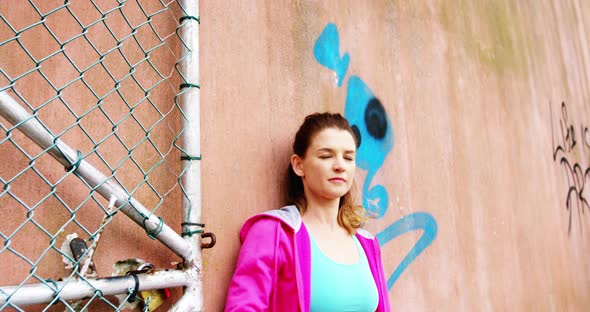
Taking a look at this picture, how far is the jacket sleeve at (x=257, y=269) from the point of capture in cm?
161

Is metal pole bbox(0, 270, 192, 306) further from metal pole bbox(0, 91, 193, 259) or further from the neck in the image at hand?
the neck

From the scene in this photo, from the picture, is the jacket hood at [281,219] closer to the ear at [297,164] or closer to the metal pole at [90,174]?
the ear at [297,164]

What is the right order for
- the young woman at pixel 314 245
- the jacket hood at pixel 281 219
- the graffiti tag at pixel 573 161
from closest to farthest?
the young woman at pixel 314 245, the jacket hood at pixel 281 219, the graffiti tag at pixel 573 161

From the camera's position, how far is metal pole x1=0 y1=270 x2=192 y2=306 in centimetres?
118

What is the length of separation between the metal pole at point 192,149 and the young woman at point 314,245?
0.15m

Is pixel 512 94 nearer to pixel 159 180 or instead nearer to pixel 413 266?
pixel 413 266

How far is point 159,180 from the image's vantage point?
5.46ft

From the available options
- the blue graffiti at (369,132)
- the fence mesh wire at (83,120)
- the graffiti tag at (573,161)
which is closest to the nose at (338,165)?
the blue graffiti at (369,132)

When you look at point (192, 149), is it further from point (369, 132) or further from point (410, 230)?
point (410, 230)

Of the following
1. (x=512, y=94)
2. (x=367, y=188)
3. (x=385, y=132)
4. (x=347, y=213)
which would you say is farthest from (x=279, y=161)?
(x=512, y=94)

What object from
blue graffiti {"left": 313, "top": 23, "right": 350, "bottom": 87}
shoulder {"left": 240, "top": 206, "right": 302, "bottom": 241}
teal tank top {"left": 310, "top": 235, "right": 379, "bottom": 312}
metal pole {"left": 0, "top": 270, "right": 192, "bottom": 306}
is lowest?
teal tank top {"left": 310, "top": 235, "right": 379, "bottom": 312}

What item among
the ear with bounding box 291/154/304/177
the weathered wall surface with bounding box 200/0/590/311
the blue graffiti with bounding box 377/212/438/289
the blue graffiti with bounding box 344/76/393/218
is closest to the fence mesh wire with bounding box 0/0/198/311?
the weathered wall surface with bounding box 200/0/590/311

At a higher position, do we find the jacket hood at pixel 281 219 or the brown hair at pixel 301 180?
the brown hair at pixel 301 180

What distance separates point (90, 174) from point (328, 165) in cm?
85
